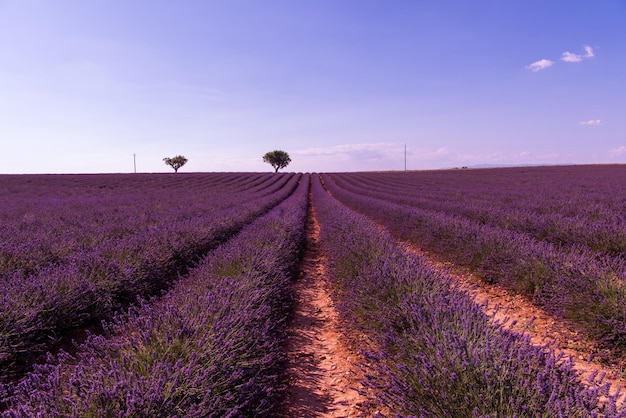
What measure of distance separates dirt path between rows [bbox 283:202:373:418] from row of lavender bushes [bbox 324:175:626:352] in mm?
2145

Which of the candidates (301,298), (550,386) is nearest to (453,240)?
(301,298)

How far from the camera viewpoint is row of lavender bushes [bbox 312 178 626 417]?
1427 mm

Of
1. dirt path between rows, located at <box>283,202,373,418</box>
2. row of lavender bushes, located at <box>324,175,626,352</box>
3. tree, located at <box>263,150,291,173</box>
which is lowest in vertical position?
dirt path between rows, located at <box>283,202,373,418</box>

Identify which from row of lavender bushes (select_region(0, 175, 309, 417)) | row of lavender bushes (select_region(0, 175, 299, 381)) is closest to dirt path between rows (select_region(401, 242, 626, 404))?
row of lavender bushes (select_region(0, 175, 309, 417))

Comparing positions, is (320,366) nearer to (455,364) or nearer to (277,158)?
(455,364)

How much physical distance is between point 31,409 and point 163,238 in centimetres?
420

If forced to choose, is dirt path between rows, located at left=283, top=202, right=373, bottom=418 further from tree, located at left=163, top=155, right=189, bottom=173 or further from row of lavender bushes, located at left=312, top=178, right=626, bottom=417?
tree, located at left=163, top=155, right=189, bottom=173

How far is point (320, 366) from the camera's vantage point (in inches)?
109

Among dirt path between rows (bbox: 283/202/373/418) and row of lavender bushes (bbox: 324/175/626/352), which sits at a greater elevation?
row of lavender bushes (bbox: 324/175/626/352)

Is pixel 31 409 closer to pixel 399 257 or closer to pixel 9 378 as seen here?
pixel 9 378

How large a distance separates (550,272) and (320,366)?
2875 millimetres

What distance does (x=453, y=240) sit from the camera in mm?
6035

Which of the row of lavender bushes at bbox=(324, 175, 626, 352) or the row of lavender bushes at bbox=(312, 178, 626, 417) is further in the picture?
the row of lavender bushes at bbox=(324, 175, 626, 352)

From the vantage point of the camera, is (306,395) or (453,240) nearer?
(306,395)
